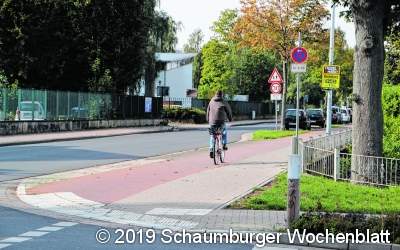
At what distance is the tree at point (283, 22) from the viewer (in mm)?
40781

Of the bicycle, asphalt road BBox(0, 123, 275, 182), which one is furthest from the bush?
the bicycle

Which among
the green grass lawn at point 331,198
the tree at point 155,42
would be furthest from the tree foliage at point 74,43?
the green grass lawn at point 331,198

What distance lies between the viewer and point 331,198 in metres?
11.4

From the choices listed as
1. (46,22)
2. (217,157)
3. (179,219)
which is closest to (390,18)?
(217,157)

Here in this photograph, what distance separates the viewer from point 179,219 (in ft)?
31.6

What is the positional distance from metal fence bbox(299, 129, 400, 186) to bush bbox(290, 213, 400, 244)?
5279 mm

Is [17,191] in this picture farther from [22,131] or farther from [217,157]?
[22,131]

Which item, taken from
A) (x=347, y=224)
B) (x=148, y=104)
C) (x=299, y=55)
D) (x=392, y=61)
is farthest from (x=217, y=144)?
(x=148, y=104)

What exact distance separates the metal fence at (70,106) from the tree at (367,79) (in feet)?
76.7

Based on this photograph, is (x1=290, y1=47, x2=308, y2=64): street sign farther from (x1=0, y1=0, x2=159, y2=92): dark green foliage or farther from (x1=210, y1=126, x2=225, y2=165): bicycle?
(x1=0, y1=0, x2=159, y2=92): dark green foliage

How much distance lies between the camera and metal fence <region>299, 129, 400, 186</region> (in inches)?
547

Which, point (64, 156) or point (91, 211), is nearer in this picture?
point (91, 211)

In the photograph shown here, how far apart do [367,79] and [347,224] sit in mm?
6692

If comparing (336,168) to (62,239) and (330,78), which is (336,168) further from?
(330,78)
